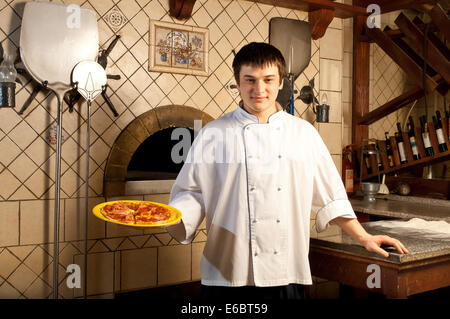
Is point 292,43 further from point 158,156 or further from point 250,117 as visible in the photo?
point 250,117

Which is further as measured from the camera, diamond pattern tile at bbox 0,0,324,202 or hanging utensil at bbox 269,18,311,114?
hanging utensil at bbox 269,18,311,114

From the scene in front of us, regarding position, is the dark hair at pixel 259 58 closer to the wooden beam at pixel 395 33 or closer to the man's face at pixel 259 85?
the man's face at pixel 259 85

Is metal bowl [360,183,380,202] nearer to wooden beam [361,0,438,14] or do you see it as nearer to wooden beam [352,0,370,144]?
wooden beam [352,0,370,144]

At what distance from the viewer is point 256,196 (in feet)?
5.97

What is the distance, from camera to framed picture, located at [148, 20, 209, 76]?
3.23 m

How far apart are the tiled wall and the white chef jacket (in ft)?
1.78

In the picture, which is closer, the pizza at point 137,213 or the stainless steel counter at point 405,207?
the pizza at point 137,213

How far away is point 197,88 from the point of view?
11.3ft

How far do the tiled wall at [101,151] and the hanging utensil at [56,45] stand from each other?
12 cm

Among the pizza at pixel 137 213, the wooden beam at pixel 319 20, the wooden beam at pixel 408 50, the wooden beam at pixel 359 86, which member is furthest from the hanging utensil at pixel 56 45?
the wooden beam at pixel 408 50

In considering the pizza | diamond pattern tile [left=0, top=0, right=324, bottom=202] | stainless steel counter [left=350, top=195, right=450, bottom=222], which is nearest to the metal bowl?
stainless steel counter [left=350, top=195, right=450, bottom=222]

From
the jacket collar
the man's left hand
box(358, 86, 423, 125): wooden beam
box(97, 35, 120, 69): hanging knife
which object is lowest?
the man's left hand

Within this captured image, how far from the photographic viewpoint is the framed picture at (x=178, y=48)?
3.23 meters
